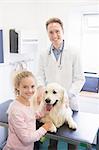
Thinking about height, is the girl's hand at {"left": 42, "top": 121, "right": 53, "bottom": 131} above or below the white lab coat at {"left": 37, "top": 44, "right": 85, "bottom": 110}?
below

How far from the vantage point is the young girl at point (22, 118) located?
130 cm

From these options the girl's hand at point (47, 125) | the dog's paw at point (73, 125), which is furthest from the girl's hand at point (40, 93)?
the dog's paw at point (73, 125)

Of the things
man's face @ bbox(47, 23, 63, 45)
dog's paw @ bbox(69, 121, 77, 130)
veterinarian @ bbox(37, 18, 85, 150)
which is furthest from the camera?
veterinarian @ bbox(37, 18, 85, 150)

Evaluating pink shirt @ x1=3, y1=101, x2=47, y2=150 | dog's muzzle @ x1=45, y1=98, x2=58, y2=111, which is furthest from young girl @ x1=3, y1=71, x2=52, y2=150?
dog's muzzle @ x1=45, y1=98, x2=58, y2=111

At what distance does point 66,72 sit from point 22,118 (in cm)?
66

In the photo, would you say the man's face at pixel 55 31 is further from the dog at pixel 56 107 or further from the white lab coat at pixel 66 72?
the dog at pixel 56 107

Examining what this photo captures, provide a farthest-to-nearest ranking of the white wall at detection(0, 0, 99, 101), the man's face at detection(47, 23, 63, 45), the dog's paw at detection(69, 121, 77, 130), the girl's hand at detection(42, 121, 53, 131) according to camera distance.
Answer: the white wall at detection(0, 0, 99, 101) < the man's face at detection(47, 23, 63, 45) < the dog's paw at detection(69, 121, 77, 130) < the girl's hand at detection(42, 121, 53, 131)

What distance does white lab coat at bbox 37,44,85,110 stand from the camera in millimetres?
1801

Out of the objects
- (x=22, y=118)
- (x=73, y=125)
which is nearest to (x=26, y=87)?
(x=22, y=118)

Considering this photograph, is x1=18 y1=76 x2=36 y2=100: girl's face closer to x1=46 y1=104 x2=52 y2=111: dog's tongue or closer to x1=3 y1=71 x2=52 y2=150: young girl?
x1=3 y1=71 x2=52 y2=150: young girl

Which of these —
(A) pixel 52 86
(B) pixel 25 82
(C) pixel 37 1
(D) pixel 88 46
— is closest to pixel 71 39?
(D) pixel 88 46

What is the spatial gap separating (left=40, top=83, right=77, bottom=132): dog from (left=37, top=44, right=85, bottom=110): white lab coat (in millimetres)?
229

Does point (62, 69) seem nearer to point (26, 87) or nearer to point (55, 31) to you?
point (55, 31)

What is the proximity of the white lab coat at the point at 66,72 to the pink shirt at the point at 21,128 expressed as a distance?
461 millimetres
